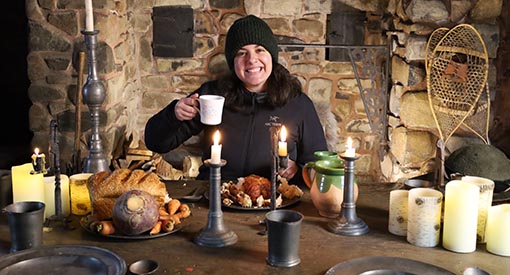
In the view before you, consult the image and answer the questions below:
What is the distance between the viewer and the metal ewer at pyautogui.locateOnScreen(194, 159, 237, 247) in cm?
168


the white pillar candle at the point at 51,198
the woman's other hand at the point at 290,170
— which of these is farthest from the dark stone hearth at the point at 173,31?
the white pillar candle at the point at 51,198

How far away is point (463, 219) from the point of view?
1.64 metres

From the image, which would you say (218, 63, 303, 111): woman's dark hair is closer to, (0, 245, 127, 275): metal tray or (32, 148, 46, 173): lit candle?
(32, 148, 46, 173): lit candle

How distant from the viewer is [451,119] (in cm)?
288

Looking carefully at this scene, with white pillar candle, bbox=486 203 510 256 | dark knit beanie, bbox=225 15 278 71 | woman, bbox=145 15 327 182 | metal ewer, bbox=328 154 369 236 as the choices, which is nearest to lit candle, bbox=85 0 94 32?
woman, bbox=145 15 327 182

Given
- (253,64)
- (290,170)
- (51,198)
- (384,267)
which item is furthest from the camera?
(253,64)

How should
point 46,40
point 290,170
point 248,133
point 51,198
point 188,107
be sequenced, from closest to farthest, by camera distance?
point 51,198 → point 188,107 → point 290,170 → point 248,133 → point 46,40

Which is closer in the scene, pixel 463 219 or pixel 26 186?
pixel 463 219

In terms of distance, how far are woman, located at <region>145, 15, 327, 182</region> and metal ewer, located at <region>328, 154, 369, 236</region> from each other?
2.50 feet

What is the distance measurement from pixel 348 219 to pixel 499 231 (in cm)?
40

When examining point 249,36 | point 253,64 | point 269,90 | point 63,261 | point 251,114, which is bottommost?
point 63,261

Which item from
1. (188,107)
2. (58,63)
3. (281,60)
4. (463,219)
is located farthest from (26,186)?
(281,60)

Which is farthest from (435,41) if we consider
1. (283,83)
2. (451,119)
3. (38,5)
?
(38,5)

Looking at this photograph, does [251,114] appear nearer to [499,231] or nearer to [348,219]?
[348,219]
